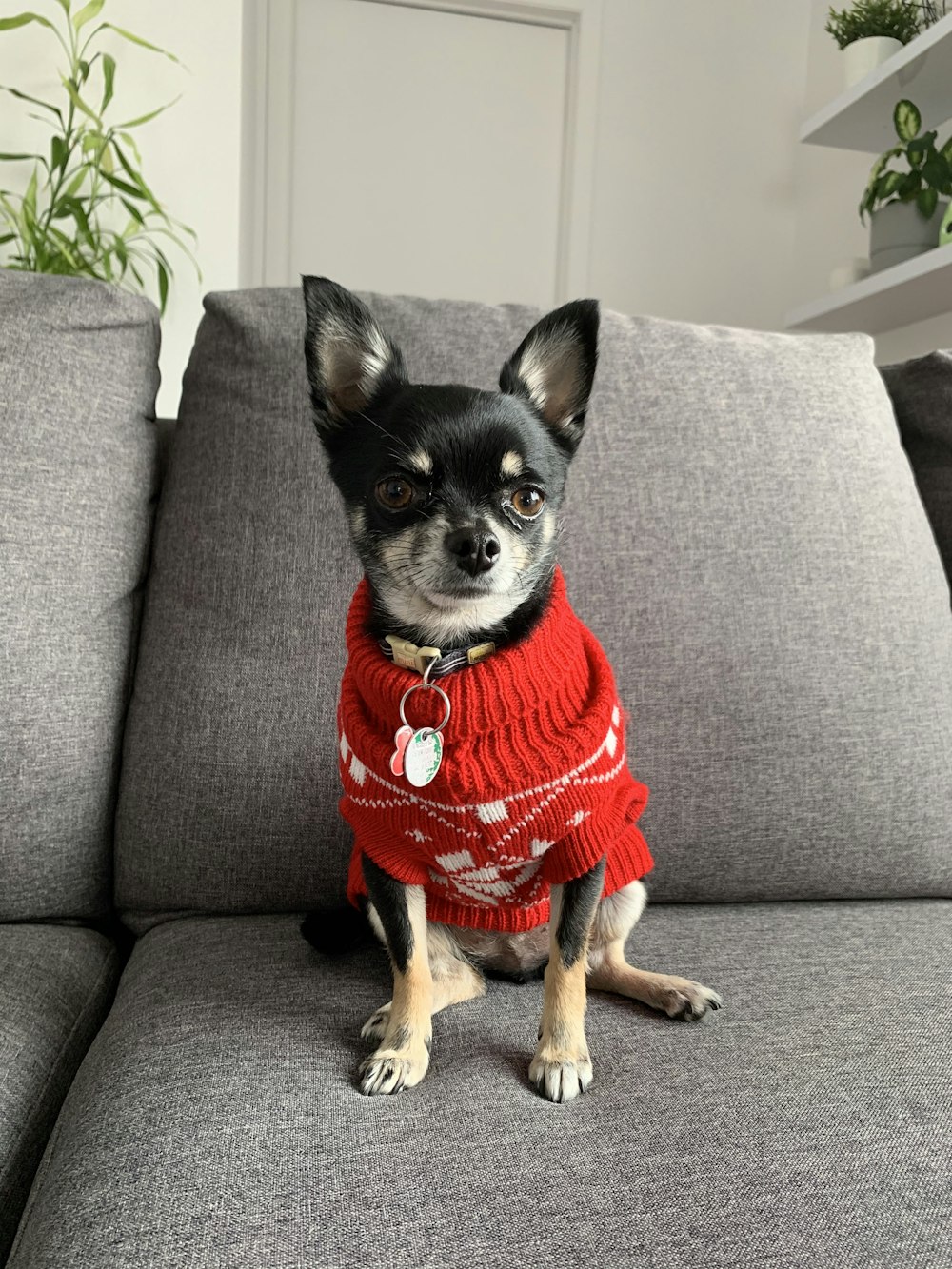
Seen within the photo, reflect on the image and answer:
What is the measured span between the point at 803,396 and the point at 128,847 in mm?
1073

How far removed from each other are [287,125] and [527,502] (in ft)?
9.93

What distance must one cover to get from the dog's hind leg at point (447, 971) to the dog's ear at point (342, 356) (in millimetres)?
532

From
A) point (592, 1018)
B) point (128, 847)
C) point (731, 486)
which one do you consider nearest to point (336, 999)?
point (592, 1018)

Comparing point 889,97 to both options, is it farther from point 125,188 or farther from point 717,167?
point 125,188

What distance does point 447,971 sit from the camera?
105cm

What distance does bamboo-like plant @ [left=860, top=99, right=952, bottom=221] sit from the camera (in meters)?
2.48

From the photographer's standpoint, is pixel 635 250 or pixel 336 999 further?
pixel 635 250

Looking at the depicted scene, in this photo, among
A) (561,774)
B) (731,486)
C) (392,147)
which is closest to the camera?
(561,774)

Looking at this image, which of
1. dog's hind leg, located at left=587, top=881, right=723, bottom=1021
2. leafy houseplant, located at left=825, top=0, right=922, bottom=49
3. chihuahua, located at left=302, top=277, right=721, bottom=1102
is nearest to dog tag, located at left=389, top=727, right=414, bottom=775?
chihuahua, located at left=302, top=277, right=721, bottom=1102

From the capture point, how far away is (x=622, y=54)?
11.7 feet

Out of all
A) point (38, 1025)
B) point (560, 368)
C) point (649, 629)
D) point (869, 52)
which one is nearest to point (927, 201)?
point (869, 52)

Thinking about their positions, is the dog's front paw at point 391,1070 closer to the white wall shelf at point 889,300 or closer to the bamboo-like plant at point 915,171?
the white wall shelf at point 889,300

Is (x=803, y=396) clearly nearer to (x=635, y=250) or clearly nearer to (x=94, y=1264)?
(x=94, y=1264)

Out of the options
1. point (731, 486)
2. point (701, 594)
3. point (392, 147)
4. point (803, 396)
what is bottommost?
point (701, 594)
